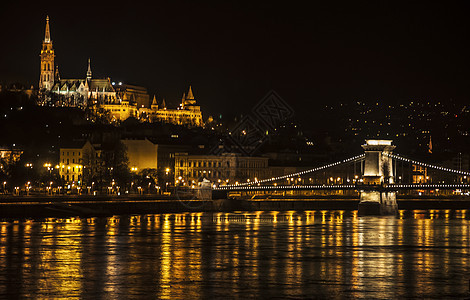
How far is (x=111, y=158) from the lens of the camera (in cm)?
8519

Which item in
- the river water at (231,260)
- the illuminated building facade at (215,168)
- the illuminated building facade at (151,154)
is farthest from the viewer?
the illuminated building facade at (151,154)

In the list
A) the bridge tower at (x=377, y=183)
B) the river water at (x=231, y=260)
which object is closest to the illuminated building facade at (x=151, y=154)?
the bridge tower at (x=377, y=183)

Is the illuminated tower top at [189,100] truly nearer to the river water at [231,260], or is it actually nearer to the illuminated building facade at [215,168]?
the illuminated building facade at [215,168]

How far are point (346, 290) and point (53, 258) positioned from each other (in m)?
9.75

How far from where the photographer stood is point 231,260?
29.9 m

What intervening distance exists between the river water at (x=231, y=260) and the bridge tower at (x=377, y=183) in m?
10.7

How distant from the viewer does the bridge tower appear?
59.0 m

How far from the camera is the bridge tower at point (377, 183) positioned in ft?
194

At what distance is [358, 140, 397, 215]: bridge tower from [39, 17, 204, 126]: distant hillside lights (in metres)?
78.2

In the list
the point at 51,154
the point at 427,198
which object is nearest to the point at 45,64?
the point at 51,154

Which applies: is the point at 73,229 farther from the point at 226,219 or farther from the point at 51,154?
the point at 51,154

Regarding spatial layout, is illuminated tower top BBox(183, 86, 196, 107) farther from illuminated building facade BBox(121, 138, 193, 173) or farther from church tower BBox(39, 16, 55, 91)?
illuminated building facade BBox(121, 138, 193, 173)

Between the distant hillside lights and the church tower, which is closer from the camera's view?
the distant hillside lights

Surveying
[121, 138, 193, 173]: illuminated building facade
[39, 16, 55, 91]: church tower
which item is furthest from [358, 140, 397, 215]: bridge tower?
[39, 16, 55, 91]: church tower
